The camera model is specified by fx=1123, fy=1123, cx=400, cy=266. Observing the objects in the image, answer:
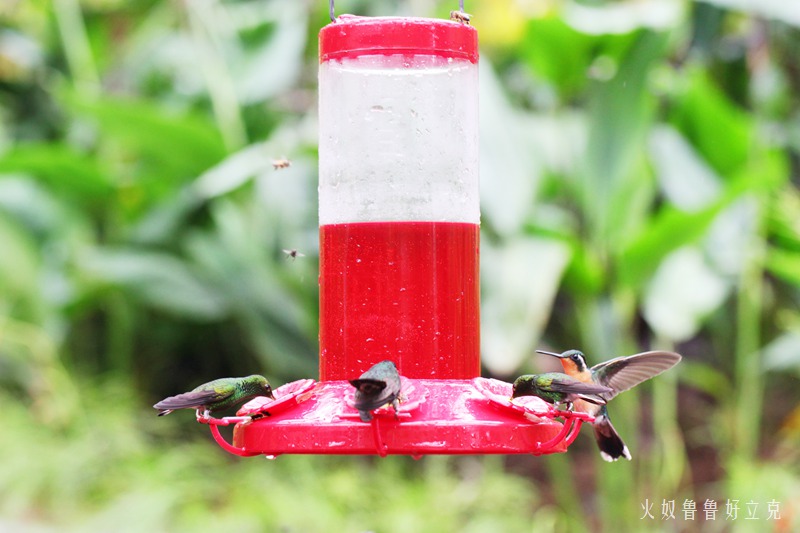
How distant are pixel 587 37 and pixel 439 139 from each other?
305cm

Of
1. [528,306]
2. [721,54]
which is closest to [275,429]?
[528,306]

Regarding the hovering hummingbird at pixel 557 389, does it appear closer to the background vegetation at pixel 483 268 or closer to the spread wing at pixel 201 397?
the spread wing at pixel 201 397

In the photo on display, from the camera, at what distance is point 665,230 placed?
5.15 m

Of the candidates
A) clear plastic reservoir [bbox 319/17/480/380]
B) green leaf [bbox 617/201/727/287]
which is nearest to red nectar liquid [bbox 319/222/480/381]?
clear plastic reservoir [bbox 319/17/480/380]

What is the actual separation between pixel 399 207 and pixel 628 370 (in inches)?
26.2

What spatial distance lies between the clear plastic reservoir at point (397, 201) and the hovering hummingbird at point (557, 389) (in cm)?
29

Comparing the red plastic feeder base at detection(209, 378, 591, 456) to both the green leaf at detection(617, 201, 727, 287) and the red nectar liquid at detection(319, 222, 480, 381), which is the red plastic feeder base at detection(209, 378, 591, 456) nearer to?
the red nectar liquid at detection(319, 222, 480, 381)

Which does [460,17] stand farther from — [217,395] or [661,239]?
[661,239]

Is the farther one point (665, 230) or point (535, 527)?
point (535, 527)

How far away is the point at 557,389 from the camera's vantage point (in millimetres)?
2119

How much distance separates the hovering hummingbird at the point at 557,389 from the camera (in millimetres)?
2119

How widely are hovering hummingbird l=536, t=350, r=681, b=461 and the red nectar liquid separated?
0.71 feet

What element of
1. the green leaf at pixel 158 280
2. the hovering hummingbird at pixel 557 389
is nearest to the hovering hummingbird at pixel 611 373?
the hovering hummingbird at pixel 557 389

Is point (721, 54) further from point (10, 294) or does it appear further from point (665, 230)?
point (10, 294)
